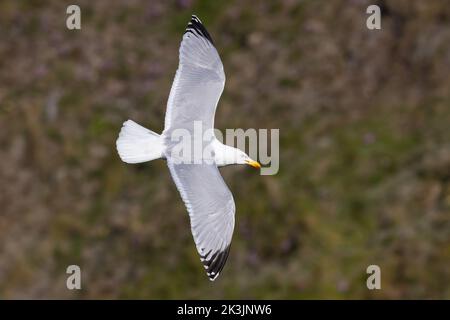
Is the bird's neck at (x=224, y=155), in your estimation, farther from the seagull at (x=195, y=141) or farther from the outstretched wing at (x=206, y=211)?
the outstretched wing at (x=206, y=211)

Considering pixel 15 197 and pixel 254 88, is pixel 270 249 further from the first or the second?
pixel 15 197

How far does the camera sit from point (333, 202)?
1094 centimetres

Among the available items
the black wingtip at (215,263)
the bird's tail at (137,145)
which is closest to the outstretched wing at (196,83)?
the bird's tail at (137,145)

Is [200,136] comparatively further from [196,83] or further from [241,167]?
[241,167]

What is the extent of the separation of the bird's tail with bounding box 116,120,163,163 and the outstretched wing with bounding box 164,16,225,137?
0.13 meters

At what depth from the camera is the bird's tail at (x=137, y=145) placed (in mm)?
7012

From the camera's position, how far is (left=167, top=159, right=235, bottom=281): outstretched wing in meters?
7.04

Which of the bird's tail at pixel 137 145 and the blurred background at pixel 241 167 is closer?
the bird's tail at pixel 137 145

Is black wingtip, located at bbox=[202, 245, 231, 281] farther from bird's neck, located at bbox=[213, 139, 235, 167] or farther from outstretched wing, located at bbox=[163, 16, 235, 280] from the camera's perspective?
bird's neck, located at bbox=[213, 139, 235, 167]

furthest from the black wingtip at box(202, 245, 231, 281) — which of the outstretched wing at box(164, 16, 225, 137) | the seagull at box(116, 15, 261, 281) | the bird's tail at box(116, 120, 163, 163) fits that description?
the outstretched wing at box(164, 16, 225, 137)

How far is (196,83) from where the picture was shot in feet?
23.4

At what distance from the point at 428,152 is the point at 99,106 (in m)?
5.00

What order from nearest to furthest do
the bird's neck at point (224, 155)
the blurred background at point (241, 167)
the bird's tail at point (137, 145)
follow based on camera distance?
the bird's neck at point (224, 155)
the bird's tail at point (137, 145)
the blurred background at point (241, 167)

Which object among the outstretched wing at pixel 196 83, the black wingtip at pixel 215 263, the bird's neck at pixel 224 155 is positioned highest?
the outstretched wing at pixel 196 83
